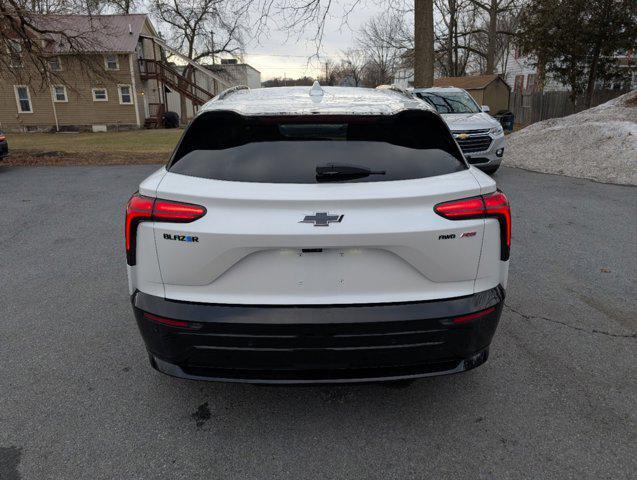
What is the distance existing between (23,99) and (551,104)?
33108 mm

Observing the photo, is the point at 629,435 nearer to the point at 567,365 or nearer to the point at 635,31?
the point at 567,365

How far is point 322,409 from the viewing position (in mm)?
2742

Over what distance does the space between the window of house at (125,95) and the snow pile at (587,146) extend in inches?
1042

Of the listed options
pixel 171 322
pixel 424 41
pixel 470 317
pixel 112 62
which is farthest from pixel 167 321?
pixel 112 62

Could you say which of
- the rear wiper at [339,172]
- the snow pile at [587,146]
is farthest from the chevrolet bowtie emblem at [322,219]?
the snow pile at [587,146]

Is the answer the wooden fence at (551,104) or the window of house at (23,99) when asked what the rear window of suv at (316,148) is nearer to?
the wooden fence at (551,104)

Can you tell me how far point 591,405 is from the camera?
273cm

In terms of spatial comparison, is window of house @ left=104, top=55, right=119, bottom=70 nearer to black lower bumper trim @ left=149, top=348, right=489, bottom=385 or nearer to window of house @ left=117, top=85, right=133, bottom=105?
window of house @ left=117, top=85, right=133, bottom=105

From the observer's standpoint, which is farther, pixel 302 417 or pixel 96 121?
pixel 96 121

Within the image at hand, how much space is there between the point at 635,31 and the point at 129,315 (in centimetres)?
2238

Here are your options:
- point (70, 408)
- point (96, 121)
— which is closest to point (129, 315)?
point (70, 408)

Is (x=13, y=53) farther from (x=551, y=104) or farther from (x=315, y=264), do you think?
(x=551, y=104)

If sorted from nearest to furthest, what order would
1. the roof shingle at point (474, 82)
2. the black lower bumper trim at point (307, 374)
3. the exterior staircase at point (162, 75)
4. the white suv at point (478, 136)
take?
the black lower bumper trim at point (307, 374), the white suv at point (478, 136), the roof shingle at point (474, 82), the exterior staircase at point (162, 75)

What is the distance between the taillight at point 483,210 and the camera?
2.20 meters
